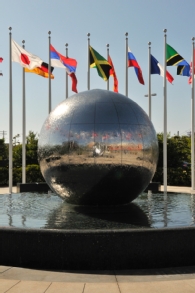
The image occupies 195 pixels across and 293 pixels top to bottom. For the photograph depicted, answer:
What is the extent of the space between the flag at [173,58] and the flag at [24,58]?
628 centimetres

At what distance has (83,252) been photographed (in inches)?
242

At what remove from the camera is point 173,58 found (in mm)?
19094

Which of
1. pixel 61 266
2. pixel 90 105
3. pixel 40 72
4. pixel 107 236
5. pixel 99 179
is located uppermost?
pixel 40 72

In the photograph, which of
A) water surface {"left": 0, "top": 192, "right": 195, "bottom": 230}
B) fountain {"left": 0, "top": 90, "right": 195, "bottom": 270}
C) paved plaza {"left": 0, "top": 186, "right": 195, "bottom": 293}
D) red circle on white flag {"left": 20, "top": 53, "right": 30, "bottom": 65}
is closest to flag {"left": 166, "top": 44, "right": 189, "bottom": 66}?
red circle on white flag {"left": 20, "top": 53, "right": 30, "bottom": 65}

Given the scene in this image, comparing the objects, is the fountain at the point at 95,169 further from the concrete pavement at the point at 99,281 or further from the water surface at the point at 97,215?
the concrete pavement at the point at 99,281

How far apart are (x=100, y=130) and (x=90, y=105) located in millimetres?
747

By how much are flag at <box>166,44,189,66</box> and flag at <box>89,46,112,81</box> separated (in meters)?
3.07

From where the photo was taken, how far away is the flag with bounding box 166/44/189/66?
62.3 ft

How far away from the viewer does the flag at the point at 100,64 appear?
725 inches

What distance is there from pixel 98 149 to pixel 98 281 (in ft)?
12.0

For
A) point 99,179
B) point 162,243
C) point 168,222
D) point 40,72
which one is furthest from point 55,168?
point 40,72

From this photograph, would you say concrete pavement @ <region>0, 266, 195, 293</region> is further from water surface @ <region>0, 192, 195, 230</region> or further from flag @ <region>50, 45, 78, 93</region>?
flag @ <region>50, 45, 78, 93</region>

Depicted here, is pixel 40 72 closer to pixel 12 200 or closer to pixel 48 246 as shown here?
pixel 12 200

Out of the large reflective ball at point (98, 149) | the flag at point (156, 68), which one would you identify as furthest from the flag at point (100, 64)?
the large reflective ball at point (98, 149)
